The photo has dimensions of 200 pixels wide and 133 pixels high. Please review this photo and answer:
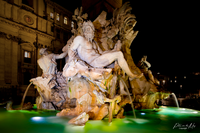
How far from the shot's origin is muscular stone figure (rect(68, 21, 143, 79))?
206 inches

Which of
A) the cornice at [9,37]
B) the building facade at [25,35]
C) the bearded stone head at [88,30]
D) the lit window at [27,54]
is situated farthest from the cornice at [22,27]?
the bearded stone head at [88,30]

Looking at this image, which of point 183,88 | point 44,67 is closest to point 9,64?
point 44,67

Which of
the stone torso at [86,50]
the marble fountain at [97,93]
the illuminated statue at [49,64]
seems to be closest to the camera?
the marble fountain at [97,93]

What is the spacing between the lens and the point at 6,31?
21.2m

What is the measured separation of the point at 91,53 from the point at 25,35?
2192cm

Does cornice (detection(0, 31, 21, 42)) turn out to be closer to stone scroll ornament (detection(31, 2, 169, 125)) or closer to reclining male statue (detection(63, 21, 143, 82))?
stone scroll ornament (detection(31, 2, 169, 125))

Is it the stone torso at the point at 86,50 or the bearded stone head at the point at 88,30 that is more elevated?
the bearded stone head at the point at 88,30

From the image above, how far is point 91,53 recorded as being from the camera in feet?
18.3

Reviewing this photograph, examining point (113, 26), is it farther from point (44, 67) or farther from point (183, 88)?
point (183, 88)

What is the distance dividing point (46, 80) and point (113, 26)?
420 cm

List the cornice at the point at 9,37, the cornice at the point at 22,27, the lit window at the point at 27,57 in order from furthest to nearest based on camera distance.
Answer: the lit window at the point at 27,57, the cornice at the point at 22,27, the cornice at the point at 9,37

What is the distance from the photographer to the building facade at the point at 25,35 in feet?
68.3

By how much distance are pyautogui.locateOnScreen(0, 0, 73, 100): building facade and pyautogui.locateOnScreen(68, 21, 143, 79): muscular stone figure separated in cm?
1787

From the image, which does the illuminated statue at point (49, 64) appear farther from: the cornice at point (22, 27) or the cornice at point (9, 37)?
the cornice at point (22, 27)
